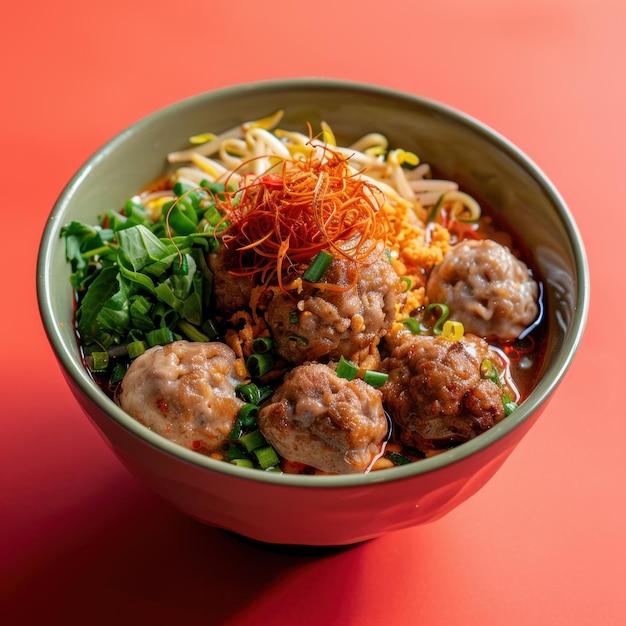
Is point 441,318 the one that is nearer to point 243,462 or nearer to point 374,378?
point 374,378

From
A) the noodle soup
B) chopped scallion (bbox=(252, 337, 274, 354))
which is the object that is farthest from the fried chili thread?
chopped scallion (bbox=(252, 337, 274, 354))

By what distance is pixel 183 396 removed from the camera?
2180 millimetres

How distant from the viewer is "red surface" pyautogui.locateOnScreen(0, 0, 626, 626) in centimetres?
259

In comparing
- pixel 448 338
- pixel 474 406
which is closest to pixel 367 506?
pixel 474 406

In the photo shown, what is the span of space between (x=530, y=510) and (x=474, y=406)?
0.82 meters

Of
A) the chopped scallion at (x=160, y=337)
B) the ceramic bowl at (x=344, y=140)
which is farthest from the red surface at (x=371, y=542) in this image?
the chopped scallion at (x=160, y=337)

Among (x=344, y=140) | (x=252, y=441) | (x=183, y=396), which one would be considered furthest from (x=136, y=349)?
(x=344, y=140)

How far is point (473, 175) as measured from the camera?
3047 millimetres

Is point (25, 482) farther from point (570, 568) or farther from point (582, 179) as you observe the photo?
point (582, 179)

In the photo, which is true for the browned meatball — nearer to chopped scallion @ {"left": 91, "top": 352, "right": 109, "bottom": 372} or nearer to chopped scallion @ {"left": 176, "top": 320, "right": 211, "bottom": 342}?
chopped scallion @ {"left": 176, "top": 320, "right": 211, "bottom": 342}

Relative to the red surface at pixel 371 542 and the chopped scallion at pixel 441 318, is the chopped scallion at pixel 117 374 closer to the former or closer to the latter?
the red surface at pixel 371 542

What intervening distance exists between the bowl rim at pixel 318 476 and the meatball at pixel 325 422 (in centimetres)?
24

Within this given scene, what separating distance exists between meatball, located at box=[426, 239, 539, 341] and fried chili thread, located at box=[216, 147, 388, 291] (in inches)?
10.6

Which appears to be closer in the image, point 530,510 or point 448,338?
point 448,338
